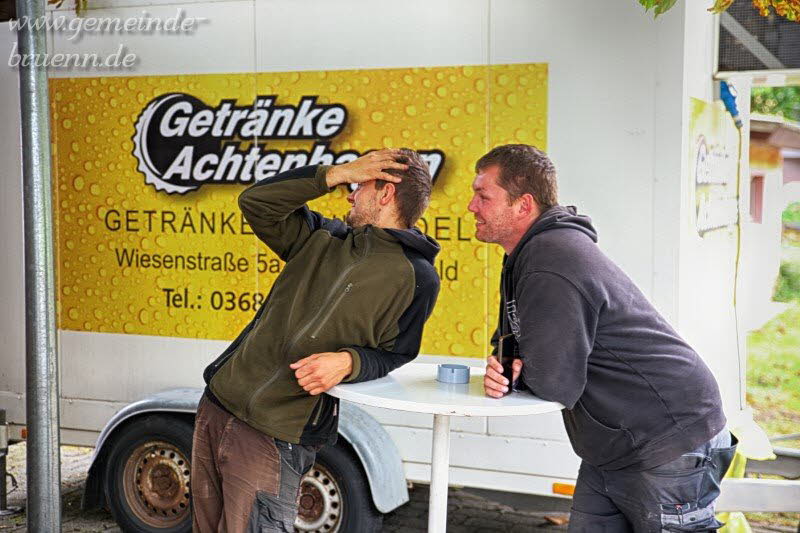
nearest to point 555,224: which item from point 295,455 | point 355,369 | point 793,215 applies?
point 355,369

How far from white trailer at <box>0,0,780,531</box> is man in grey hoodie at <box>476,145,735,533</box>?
4.25 feet

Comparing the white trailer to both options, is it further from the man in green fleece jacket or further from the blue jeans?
the blue jeans

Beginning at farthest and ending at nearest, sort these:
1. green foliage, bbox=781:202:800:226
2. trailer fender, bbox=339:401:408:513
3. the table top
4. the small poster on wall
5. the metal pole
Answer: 1. green foliage, bbox=781:202:800:226
2. trailer fender, bbox=339:401:408:513
3. the small poster on wall
4. the metal pole
5. the table top

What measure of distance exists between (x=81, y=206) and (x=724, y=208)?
352 cm

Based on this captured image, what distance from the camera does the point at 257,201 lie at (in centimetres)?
324

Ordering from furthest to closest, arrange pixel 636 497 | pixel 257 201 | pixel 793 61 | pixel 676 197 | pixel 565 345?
pixel 793 61
pixel 676 197
pixel 257 201
pixel 636 497
pixel 565 345

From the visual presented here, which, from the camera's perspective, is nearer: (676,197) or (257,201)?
(257,201)

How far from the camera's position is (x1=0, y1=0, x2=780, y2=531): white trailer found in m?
4.12

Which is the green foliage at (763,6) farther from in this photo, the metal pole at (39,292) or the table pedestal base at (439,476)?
the metal pole at (39,292)

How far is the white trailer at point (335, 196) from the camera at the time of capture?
4117mm

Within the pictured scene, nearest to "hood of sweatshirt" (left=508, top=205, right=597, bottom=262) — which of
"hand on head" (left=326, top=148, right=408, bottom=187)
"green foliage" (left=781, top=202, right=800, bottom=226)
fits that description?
"hand on head" (left=326, top=148, right=408, bottom=187)

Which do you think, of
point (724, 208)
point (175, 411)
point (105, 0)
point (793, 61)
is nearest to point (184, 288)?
point (175, 411)

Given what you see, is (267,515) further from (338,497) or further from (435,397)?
(338,497)

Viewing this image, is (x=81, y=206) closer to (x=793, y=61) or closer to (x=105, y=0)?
(x=105, y=0)
